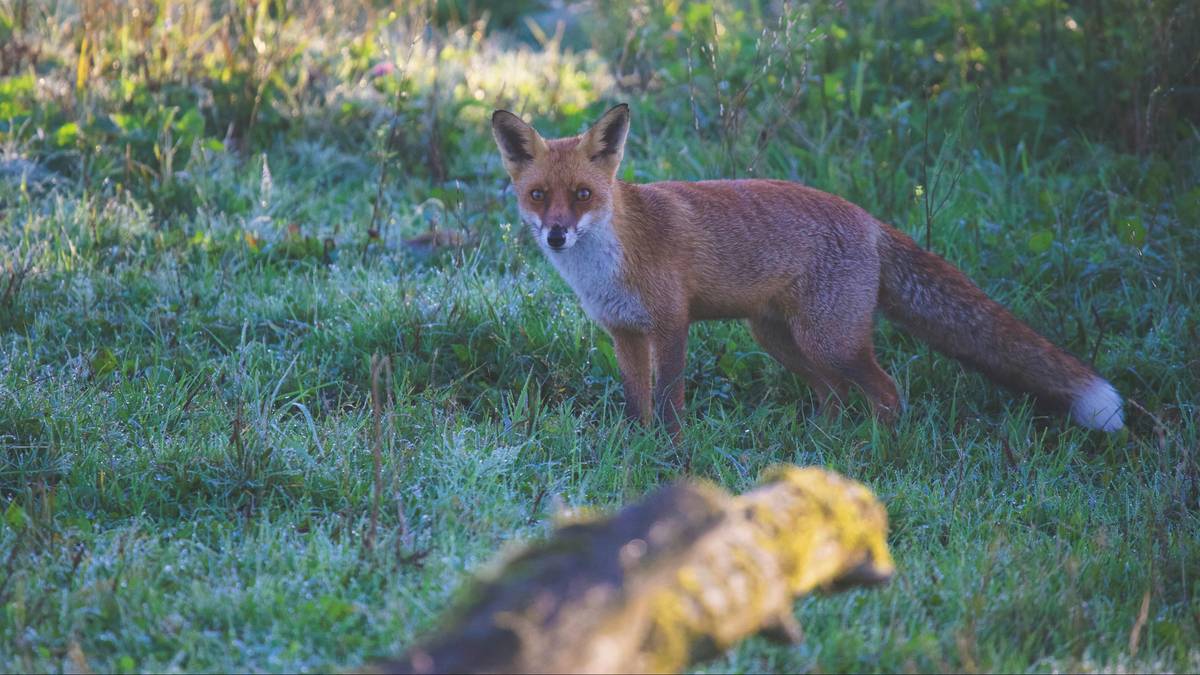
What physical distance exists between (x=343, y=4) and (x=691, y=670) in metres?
7.42

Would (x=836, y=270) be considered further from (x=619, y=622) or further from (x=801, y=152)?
(x=619, y=622)

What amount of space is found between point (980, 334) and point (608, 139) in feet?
6.07

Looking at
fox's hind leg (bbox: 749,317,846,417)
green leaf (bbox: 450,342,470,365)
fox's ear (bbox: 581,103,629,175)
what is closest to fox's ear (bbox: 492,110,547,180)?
fox's ear (bbox: 581,103,629,175)

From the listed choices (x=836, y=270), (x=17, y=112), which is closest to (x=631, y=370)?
(x=836, y=270)

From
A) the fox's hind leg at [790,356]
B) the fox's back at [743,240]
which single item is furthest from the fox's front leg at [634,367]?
Result: the fox's hind leg at [790,356]

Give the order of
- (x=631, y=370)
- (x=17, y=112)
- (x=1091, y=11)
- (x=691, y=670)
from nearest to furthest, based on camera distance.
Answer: (x=691, y=670) < (x=631, y=370) < (x=17, y=112) < (x=1091, y=11)

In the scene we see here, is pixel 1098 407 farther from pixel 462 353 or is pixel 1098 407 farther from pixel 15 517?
pixel 15 517

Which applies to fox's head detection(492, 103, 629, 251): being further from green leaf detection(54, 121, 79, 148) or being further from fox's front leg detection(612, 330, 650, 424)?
green leaf detection(54, 121, 79, 148)

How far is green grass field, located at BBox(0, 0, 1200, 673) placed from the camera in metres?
3.20

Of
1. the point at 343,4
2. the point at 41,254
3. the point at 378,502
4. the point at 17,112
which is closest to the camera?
the point at 378,502

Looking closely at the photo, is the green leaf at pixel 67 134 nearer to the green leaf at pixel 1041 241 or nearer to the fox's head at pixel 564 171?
the fox's head at pixel 564 171

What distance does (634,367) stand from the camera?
197 inches

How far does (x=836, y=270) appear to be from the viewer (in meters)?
5.08

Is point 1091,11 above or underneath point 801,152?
above
